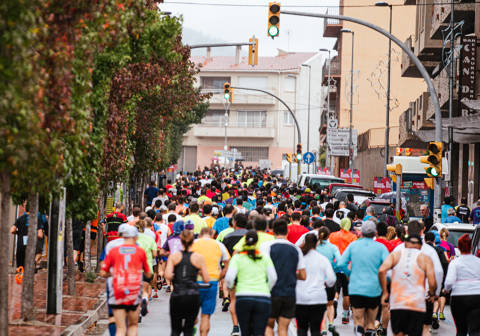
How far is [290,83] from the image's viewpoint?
98.1m

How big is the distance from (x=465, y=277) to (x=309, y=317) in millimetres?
2041

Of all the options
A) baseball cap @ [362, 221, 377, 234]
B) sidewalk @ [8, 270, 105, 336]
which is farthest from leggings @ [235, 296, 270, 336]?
sidewalk @ [8, 270, 105, 336]

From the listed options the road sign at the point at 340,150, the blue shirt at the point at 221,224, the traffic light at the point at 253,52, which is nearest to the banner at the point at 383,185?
the traffic light at the point at 253,52

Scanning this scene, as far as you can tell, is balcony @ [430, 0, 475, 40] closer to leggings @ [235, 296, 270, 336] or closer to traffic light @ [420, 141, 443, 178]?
traffic light @ [420, 141, 443, 178]

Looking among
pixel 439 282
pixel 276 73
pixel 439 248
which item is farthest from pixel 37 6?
pixel 276 73

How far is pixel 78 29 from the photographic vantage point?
10.4 m

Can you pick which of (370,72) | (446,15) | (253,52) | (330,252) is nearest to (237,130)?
(370,72)

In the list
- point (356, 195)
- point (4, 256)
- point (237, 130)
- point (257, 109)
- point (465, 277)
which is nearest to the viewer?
point (4, 256)

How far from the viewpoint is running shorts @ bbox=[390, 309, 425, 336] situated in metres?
10.5

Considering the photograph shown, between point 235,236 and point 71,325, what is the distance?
2.79m

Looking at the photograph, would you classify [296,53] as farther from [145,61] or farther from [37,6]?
[37,6]

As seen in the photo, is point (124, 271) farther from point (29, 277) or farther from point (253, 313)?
point (29, 277)

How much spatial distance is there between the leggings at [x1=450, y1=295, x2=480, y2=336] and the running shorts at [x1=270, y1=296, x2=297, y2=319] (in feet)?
7.35

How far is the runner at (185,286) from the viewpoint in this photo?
33.4 feet
